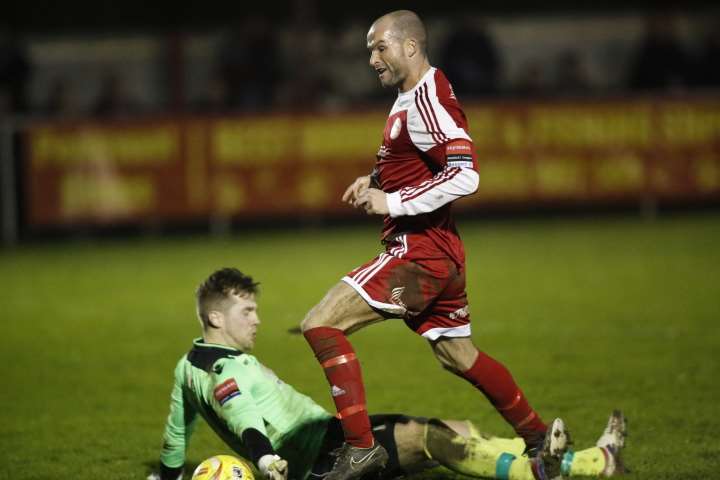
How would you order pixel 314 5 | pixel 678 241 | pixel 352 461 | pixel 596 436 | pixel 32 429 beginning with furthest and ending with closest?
pixel 314 5
pixel 678 241
pixel 32 429
pixel 596 436
pixel 352 461

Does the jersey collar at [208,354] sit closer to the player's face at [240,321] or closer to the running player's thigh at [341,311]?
the player's face at [240,321]

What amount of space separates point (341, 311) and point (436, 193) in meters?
0.66

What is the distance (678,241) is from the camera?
14.5 meters

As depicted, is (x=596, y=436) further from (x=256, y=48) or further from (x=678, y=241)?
(x=256, y=48)

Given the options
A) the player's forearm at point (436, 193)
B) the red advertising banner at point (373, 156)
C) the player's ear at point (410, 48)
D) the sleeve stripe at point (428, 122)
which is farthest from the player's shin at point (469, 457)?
the red advertising banner at point (373, 156)

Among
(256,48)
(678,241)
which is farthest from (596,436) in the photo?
(256,48)

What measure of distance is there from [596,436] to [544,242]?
8.95 metres

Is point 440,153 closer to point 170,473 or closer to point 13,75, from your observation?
point 170,473

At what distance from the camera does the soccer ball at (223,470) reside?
4.93m

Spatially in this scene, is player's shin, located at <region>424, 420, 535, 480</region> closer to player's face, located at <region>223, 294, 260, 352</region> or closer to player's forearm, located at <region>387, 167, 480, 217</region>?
player's face, located at <region>223, 294, 260, 352</region>

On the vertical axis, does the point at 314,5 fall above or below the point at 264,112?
above

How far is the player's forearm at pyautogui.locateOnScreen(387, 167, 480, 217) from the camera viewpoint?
501cm

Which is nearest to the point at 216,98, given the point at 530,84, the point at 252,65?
the point at 252,65

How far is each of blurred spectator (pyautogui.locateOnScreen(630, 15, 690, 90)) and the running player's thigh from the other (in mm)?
14062
